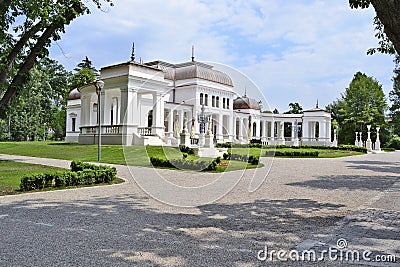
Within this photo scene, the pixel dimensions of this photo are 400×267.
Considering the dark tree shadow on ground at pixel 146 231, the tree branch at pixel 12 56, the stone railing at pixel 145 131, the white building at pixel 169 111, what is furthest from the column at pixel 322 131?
the tree branch at pixel 12 56

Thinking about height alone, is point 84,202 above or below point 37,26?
below

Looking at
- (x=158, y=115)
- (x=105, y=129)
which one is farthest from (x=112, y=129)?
(x=158, y=115)

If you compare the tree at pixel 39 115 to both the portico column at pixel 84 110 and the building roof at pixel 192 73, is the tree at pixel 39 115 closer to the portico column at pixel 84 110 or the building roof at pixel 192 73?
the building roof at pixel 192 73

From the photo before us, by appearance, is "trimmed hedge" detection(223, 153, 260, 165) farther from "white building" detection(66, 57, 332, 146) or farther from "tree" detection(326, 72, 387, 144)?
"tree" detection(326, 72, 387, 144)

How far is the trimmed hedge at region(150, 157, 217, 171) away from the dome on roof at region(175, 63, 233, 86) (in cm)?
2857

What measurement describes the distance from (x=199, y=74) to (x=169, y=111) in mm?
6989

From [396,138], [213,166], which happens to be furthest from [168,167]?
[396,138]

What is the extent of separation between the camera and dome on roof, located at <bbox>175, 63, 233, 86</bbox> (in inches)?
1797

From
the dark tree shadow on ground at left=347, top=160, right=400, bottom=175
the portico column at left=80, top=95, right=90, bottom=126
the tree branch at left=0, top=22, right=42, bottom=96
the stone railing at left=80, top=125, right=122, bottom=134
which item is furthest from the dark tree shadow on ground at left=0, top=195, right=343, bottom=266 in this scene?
the portico column at left=80, top=95, right=90, bottom=126

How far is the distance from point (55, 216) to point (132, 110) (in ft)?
80.6

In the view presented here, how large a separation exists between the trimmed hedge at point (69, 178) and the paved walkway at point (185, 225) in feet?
2.47

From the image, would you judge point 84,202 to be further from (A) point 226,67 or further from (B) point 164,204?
(A) point 226,67

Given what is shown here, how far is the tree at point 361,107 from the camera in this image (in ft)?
195

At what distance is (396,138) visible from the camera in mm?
66375
